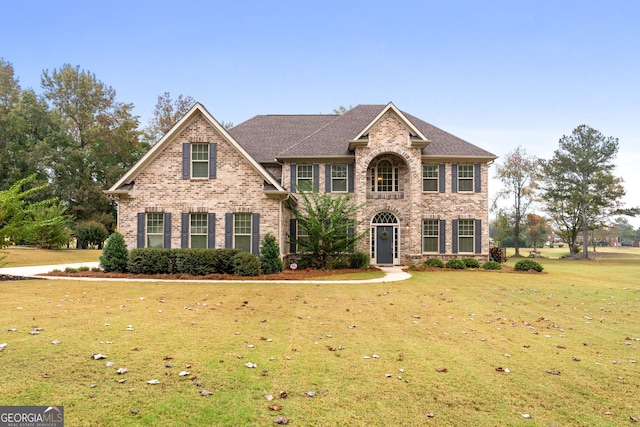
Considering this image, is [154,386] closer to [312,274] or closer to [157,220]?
[312,274]

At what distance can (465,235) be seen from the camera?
73.4ft

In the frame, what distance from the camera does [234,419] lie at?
351 centimetres

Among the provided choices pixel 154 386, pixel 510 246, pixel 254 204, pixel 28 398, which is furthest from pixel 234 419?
pixel 510 246

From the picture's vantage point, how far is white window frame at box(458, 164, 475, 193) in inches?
881

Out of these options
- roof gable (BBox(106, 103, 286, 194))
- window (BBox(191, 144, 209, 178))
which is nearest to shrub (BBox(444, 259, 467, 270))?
roof gable (BBox(106, 103, 286, 194))

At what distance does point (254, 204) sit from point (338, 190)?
19.8 feet

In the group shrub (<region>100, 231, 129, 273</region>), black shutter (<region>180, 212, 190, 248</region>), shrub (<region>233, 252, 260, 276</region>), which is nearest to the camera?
shrub (<region>233, 252, 260, 276</region>)

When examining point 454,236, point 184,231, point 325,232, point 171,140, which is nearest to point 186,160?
point 171,140

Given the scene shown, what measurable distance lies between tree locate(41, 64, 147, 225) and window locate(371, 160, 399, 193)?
3335cm

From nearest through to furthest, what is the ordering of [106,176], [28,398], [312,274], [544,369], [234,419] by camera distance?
1. [234,419]
2. [28,398]
3. [544,369]
4. [312,274]
5. [106,176]

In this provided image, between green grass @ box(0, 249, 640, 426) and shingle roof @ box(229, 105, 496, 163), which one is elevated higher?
shingle roof @ box(229, 105, 496, 163)

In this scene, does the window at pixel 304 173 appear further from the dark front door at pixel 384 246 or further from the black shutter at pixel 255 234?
the dark front door at pixel 384 246

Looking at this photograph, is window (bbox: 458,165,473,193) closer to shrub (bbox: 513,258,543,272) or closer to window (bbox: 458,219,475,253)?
window (bbox: 458,219,475,253)

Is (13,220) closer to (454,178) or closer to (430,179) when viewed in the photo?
(430,179)
